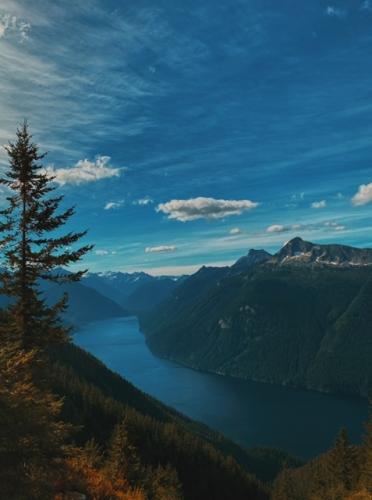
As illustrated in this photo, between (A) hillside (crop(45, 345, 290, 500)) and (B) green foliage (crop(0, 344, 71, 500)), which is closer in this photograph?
(B) green foliage (crop(0, 344, 71, 500))

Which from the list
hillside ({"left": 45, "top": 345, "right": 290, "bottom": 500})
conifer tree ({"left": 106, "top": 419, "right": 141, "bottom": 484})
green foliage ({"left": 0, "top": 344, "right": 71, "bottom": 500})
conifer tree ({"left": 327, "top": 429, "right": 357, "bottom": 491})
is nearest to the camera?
green foliage ({"left": 0, "top": 344, "right": 71, "bottom": 500})

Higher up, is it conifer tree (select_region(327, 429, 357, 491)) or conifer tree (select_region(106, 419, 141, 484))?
conifer tree (select_region(106, 419, 141, 484))

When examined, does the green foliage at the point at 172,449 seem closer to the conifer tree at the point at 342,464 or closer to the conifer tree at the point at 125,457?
the conifer tree at the point at 342,464

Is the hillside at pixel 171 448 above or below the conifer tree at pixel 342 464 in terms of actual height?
below

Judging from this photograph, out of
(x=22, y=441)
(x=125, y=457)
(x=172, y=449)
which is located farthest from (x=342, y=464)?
(x=22, y=441)

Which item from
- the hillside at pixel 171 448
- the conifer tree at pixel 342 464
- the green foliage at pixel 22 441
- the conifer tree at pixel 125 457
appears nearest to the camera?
the green foliage at pixel 22 441

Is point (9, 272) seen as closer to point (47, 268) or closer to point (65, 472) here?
point (47, 268)

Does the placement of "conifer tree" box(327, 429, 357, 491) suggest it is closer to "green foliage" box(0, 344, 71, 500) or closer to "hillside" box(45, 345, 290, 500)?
"hillside" box(45, 345, 290, 500)

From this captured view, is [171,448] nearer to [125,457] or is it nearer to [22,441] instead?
[125,457]

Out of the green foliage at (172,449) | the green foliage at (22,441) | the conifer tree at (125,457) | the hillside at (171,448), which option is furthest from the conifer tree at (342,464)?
the green foliage at (22,441)

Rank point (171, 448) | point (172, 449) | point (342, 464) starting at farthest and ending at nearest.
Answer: point (171, 448)
point (172, 449)
point (342, 464)

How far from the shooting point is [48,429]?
15.8 m

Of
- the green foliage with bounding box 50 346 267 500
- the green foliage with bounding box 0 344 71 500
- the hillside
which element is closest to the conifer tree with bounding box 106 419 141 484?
the green foliage with bounding box 0 344 71 500

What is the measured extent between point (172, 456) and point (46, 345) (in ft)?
361
